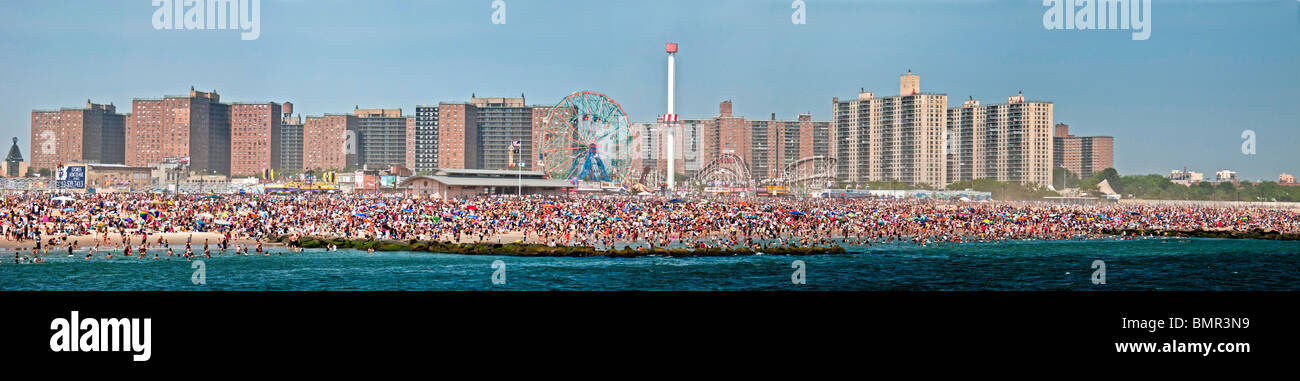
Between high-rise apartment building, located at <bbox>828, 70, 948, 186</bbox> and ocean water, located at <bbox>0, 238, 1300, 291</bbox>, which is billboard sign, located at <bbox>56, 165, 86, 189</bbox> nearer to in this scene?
ocean water, located at <bbox>0, 238, 1300, 291</bbox>

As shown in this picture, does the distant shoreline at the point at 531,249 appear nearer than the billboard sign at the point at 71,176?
Yes

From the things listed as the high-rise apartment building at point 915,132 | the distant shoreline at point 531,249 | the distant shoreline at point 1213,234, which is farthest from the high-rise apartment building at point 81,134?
the distant shoreline at point 1213,234

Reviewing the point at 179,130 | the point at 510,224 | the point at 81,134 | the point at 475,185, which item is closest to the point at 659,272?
the point at 510,224

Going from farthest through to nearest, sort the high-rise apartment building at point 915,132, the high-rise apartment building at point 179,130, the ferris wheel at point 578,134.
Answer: the high-rise apartment building at point 915,132 < the high-rise apartment building at point 179,130 < the ferris wheel at point 578,134

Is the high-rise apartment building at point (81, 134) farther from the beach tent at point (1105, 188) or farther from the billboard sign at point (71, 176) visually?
the beach tent at point (1105, 188)

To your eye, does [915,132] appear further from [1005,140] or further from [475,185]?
[475,185]

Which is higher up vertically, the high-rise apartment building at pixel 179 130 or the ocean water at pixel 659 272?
the high-rise apartment building at pixel 179 130
